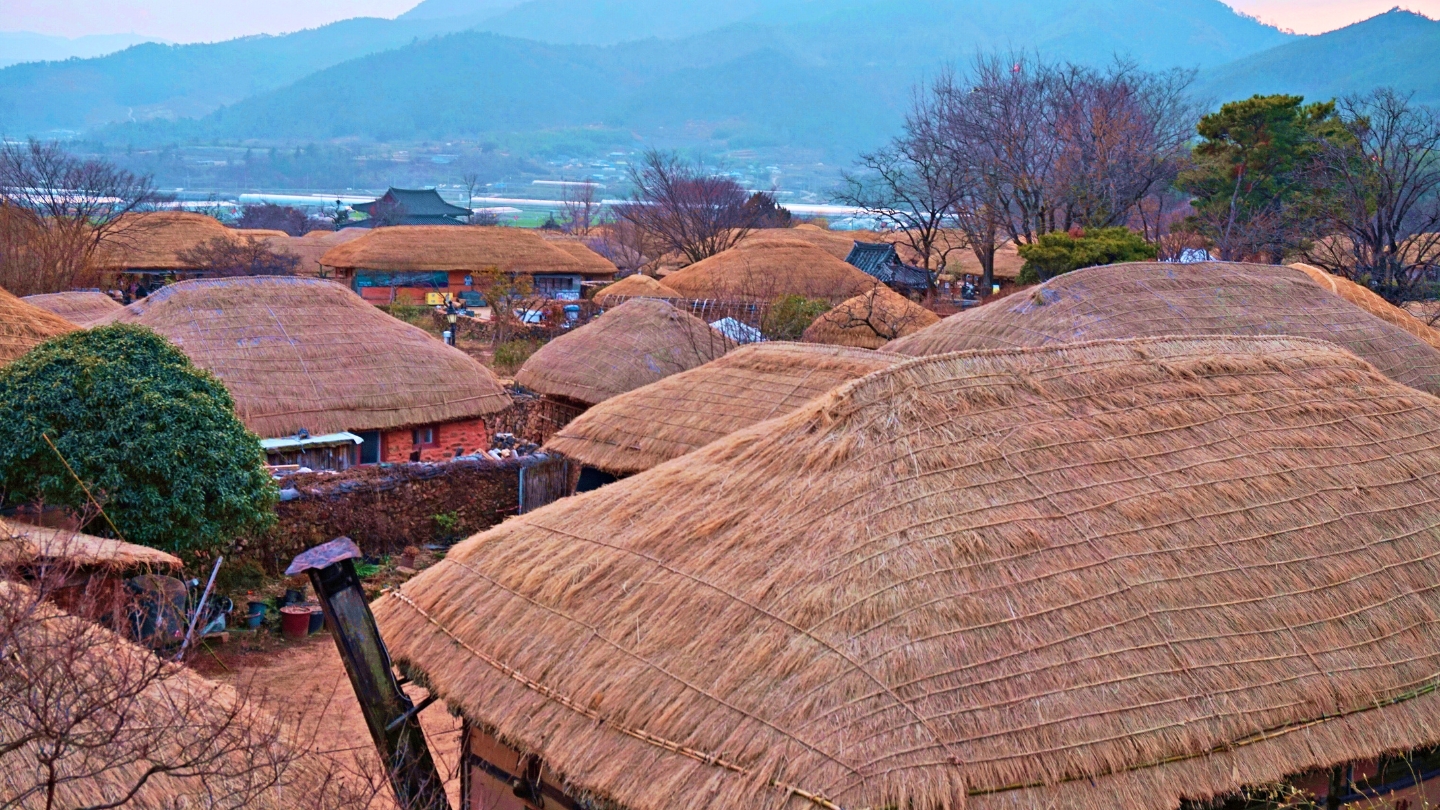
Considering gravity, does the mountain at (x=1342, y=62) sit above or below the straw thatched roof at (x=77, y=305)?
above

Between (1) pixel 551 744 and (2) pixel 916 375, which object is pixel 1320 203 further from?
(1) pixel 551 744

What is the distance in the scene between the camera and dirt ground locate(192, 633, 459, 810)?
9.55 m

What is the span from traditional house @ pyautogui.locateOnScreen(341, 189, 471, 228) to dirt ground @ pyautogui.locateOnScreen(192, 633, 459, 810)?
60.7 meters

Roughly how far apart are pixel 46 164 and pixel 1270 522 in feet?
147

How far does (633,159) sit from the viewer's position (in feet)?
653

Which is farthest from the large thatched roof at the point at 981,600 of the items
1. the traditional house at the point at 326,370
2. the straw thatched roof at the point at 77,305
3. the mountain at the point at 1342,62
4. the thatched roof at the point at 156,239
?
the mountain at the point at 1342,62

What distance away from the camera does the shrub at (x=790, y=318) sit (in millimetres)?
23375

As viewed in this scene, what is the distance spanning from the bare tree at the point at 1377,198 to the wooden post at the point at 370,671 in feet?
75.9

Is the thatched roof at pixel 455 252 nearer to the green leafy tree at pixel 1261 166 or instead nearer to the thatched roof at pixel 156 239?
the thatched roof at pixel 156 239

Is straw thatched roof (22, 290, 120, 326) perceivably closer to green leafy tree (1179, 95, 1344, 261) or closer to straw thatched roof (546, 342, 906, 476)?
straw thatched roof (546, 342, 906, 476)

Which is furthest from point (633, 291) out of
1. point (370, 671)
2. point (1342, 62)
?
point (1342, 62)

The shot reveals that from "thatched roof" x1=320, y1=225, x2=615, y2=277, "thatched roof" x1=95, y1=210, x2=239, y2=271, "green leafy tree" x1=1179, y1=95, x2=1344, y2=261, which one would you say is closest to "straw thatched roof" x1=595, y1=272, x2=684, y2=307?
"thatched roof" x1=320, y1=225, x2=615, y2=277

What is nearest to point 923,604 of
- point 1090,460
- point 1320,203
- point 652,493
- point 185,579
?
point 1090,460

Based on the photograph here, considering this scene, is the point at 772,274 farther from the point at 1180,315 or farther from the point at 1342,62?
the point at 1342,62
